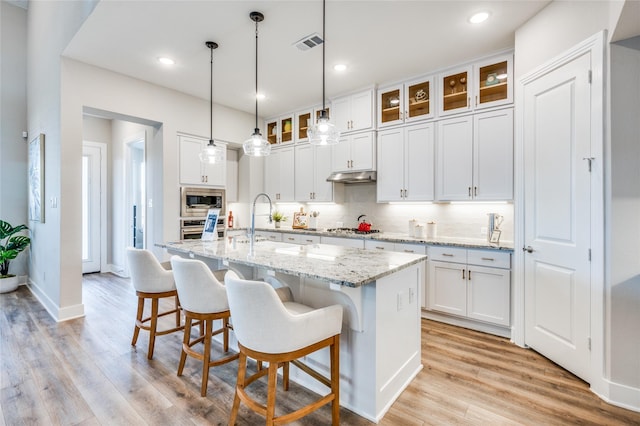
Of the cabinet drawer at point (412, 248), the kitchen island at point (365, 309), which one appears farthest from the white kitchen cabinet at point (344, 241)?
the kitchen island at point (365, 309)

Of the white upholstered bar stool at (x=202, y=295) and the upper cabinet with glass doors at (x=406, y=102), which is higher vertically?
the upper cabinet with glass doors at (x=406, y=102)

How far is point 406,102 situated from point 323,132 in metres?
2.01

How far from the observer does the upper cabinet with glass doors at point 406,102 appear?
12.6ft

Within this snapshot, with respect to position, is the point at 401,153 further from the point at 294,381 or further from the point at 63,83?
the point at 63,83

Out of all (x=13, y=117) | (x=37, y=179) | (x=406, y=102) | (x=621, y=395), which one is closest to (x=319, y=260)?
(x=621, y=395)

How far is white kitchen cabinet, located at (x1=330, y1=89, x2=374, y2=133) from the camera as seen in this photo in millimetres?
4281

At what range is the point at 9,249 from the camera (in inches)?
185

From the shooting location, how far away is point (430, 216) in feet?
13.3

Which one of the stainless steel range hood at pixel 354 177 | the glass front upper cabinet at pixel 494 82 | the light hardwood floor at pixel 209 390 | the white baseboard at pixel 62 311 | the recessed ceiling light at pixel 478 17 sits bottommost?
the light hardwood floor at pixel 209 390

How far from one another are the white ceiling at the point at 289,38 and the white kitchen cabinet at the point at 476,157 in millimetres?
729

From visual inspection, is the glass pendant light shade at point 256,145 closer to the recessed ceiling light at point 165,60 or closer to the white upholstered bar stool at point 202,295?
the white upholstered bar stool at point 202,295

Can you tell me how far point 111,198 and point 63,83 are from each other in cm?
314

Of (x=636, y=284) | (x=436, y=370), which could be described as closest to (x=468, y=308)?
(x=436, y=370)

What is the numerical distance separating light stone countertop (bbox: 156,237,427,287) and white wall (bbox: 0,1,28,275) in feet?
13.9
